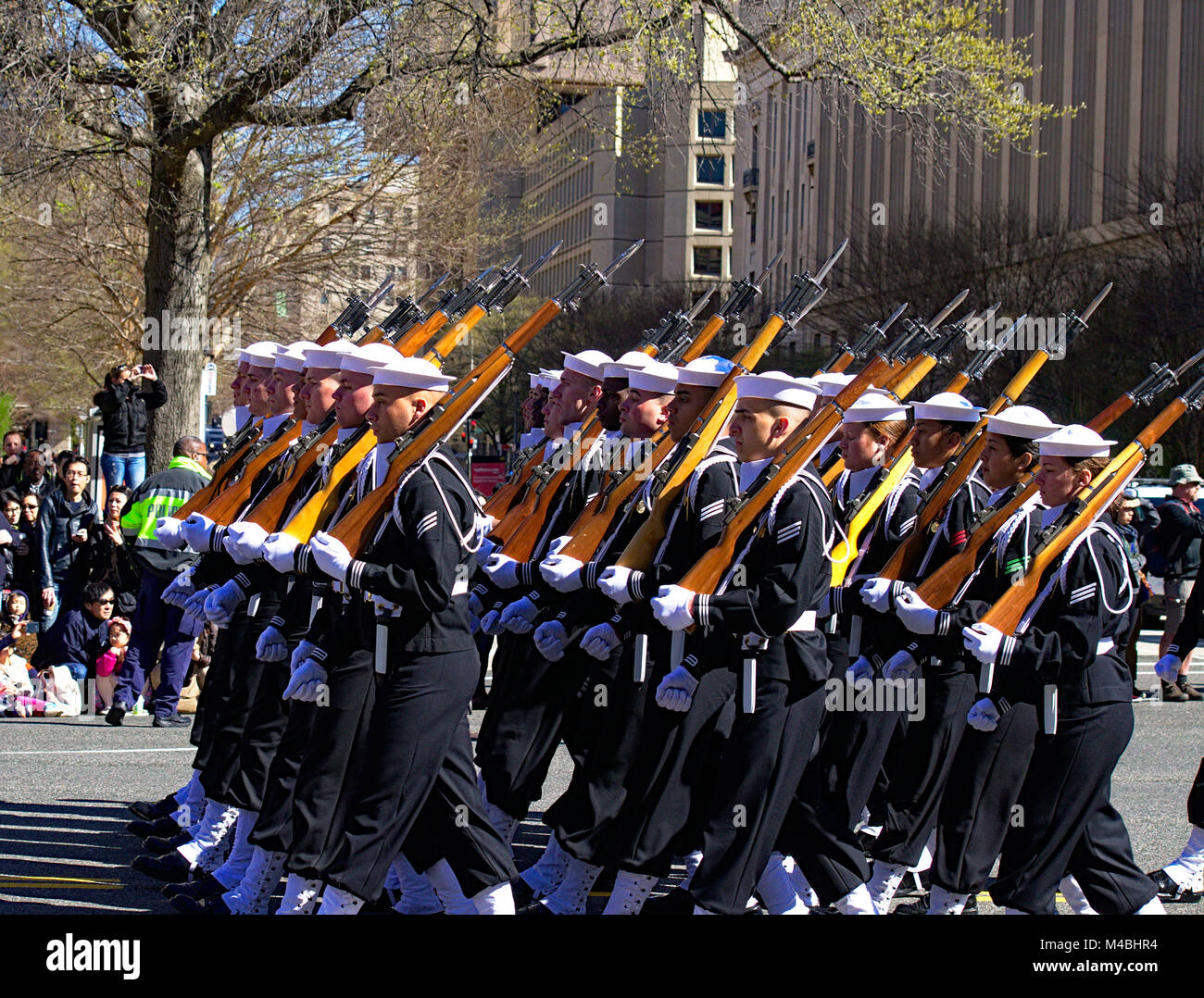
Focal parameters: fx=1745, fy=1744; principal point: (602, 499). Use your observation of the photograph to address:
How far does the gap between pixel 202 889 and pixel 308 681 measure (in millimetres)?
1318

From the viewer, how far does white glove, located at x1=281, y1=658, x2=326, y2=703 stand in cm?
555

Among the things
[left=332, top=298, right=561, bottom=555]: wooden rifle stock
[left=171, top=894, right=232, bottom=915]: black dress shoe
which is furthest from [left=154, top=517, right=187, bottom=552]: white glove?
[left=332, top=298, right=561, bottom=555]: wooden rifle stock

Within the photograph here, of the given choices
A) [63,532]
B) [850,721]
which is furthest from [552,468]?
[63,532]

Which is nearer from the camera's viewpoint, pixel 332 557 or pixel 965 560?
pixel 332 557

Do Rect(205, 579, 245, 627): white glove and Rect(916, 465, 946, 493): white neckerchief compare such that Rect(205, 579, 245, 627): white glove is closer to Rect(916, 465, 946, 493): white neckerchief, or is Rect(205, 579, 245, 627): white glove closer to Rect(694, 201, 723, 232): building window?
Rect(916, 465, 946, 493): white neckerchief

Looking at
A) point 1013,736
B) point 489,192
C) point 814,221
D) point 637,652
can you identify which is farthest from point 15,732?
point 814,221

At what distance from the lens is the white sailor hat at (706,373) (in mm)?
Result: 6297

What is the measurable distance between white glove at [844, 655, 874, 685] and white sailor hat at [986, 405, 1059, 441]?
3.26 feet

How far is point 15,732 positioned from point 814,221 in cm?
5092

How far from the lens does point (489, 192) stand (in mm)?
25422

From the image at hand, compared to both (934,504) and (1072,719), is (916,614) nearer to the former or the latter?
(1072,719)

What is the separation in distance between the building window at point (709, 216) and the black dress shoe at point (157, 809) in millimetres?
88711

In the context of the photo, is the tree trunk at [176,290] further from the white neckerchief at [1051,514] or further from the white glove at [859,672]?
the white neckerchief at [1051,514]

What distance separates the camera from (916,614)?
19.6 feet
